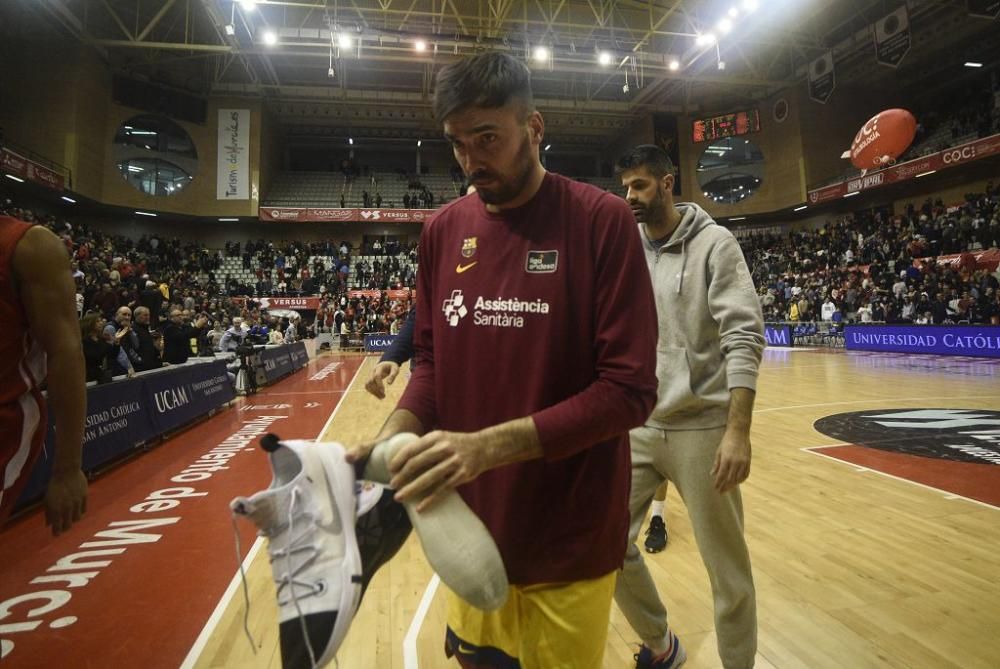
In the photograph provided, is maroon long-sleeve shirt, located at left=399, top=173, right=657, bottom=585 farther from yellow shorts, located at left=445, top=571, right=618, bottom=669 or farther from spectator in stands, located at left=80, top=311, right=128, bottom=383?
spectator in stands, located at left=80, top=311, right=128, bottom=383

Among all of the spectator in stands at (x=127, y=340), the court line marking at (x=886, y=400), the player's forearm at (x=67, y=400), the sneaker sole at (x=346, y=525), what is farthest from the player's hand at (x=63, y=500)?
the court line marking at (x=886, y=400)

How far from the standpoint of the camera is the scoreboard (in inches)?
1035

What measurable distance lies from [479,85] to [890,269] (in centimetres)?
2179

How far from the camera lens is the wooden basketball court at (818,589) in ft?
7.06

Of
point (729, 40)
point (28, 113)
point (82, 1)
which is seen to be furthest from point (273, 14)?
point (729, 40)

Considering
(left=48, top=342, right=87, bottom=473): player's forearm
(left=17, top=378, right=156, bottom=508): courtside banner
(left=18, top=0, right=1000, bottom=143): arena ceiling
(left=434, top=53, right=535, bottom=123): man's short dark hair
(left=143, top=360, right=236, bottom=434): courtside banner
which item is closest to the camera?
(left=434, top=53, right=535, bottom=123): man's short dark hair

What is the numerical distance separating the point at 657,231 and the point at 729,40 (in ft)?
64.7

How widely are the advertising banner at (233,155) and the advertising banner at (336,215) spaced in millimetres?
1474

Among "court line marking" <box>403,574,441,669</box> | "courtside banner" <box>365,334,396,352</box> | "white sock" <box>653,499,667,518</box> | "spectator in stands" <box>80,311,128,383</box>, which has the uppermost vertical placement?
"courtside banner" <box>365,334,396,352</box>

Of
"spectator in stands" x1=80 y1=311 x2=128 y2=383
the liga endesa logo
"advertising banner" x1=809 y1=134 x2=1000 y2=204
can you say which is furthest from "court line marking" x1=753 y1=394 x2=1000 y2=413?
"advertising banner" x1=809 y1=134 x2=1000 y2=204

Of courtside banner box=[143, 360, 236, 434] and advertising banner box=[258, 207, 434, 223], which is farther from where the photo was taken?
advertising banner box=[258, 207, 434, 223]

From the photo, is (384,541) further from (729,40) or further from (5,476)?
(729,40)

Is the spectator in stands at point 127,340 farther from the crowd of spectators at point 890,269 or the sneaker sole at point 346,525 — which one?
the crowd of spectators at point 890,269

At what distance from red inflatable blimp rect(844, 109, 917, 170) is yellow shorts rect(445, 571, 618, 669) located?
29.6 ft
